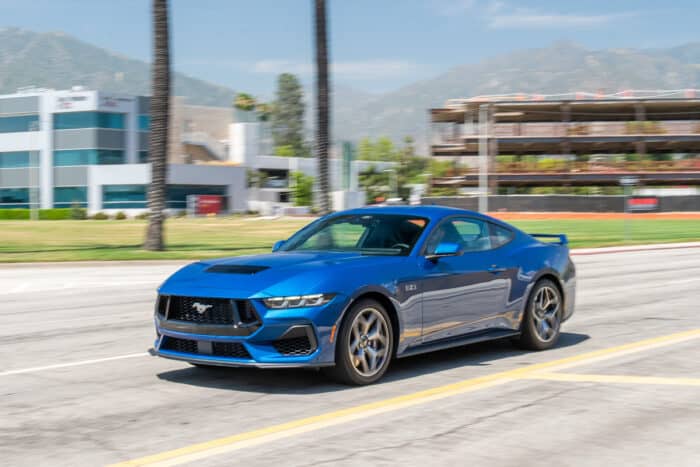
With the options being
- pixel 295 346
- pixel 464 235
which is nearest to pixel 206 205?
pixel 464 235

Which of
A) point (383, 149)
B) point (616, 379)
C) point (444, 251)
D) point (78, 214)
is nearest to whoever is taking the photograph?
point (616, 379)

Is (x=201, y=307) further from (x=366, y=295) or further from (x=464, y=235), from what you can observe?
(x=464, y=235)

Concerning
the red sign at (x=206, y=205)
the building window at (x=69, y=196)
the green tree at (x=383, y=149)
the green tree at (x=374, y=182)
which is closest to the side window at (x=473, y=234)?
the red sign at (x=206, y=205)

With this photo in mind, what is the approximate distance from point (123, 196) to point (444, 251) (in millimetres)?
81485

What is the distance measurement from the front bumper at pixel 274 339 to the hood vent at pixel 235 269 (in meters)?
0.46

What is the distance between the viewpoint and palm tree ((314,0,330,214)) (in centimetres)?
3023

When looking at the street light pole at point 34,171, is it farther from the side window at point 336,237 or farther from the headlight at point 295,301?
the headlight at point 295,301

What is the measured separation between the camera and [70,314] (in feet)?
44.6

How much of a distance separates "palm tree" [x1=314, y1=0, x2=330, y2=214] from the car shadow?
21.4 meters

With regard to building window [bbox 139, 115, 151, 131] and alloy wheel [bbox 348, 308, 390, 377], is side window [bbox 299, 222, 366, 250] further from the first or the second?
building window [bbox 139, 115, 151, 131]

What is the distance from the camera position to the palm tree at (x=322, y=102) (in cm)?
3023

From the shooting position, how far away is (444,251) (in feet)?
27.2

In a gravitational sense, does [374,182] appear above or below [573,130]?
below

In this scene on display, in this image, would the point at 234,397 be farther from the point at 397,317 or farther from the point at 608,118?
the point at 608,118
